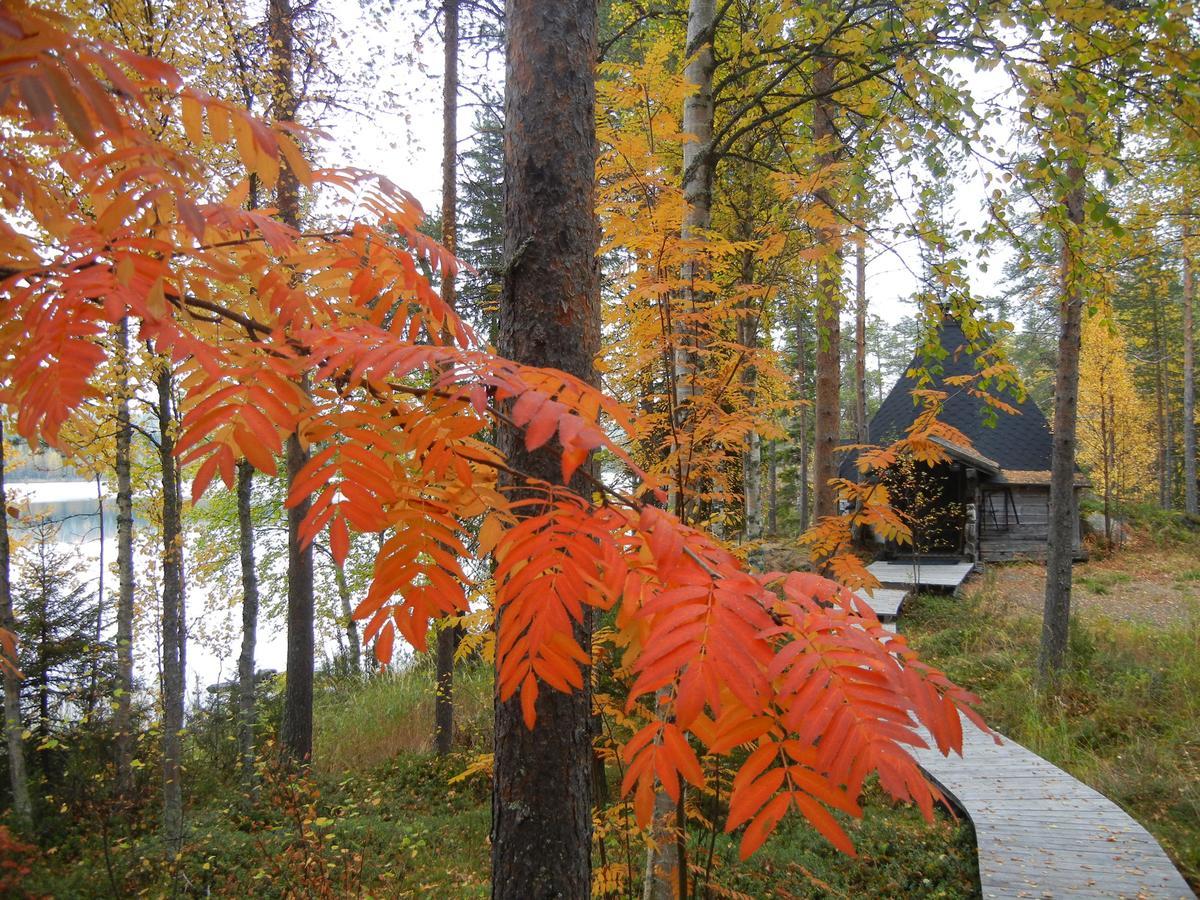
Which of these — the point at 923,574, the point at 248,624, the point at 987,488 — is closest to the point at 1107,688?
the point at 923,574

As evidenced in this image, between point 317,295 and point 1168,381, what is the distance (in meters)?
36.5

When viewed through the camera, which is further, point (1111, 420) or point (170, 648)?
point (1111, 420)

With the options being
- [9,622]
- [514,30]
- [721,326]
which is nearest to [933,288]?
[721,326]

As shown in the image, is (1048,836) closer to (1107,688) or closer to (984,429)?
(1107,688)

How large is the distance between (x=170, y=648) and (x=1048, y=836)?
8427 millimetres

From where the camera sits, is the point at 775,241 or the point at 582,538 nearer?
the point at 582,538

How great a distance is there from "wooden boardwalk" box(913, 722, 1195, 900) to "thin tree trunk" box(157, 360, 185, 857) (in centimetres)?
711

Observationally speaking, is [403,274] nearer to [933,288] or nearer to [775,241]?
A: [775,241]

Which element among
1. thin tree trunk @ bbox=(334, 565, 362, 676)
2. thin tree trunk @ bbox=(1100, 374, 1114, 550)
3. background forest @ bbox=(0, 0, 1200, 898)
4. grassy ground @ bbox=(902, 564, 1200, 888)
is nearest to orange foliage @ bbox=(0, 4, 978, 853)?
background forest @ bbox=(0, 0, 1200, 898)

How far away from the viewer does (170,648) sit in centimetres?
646

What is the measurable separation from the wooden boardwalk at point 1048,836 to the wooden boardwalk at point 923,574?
7354mm

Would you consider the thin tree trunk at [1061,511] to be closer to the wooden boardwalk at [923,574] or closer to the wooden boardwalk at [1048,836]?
the wooden boardwalk at [1048,836]

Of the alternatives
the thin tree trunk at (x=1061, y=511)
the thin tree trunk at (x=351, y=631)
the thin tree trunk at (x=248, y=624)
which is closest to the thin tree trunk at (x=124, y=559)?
the thin tree trunk at (x=248, y=624)

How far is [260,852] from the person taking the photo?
5820 mm
